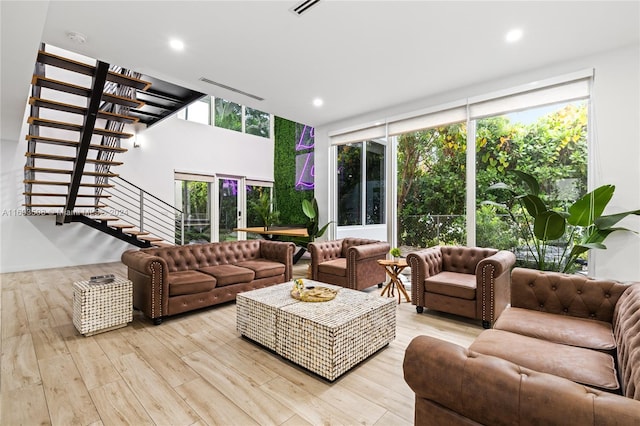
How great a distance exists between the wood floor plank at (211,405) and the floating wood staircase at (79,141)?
3253 millimetres

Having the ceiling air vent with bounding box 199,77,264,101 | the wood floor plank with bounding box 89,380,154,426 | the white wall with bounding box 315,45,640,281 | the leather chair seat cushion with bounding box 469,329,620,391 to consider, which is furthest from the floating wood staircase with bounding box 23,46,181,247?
the white wall with bounding box 315,45,640,281

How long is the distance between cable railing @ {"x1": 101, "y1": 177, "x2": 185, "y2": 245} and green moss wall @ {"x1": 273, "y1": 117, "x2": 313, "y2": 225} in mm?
2861

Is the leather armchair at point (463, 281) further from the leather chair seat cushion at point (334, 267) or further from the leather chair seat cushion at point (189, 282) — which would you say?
the leather chair seat cushion at point (189, 282)

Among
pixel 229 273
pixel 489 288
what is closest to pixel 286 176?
pixel 229 273

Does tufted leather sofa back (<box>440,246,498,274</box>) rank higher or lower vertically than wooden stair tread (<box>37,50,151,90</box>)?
lower

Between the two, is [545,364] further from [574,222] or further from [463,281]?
[574,222]

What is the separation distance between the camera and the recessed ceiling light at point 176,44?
3112 mm

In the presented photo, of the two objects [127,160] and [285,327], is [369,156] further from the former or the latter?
[127,160]

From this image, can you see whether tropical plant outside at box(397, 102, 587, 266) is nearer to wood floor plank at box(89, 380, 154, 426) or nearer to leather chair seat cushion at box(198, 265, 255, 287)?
leather chair seat cushion at box(198, 265, 255, 287)

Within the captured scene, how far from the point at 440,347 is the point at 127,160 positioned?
23.9 ft

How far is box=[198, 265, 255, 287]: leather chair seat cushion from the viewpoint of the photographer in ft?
12.0

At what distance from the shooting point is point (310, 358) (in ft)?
7.23

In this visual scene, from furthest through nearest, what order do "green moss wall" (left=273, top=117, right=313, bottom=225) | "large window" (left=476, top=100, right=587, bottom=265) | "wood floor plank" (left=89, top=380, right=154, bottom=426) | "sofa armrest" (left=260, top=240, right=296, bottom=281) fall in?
"green moss wall" (left=273, top=117, right=313, bottom=225) < "sofa armrest" (left=260, top=240, right=296, bottom=281) < "large window" (left=476, top=100, right=587, bottom=265) < "wood floor plank" (left=89, top=380, right=154, bottom=426)

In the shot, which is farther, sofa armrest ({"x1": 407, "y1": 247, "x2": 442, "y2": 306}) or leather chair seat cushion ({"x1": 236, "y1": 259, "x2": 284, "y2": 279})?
leather chair seat cushion ({"x1": 236, "y1": 259, "x2": 284, "y2": 279})
